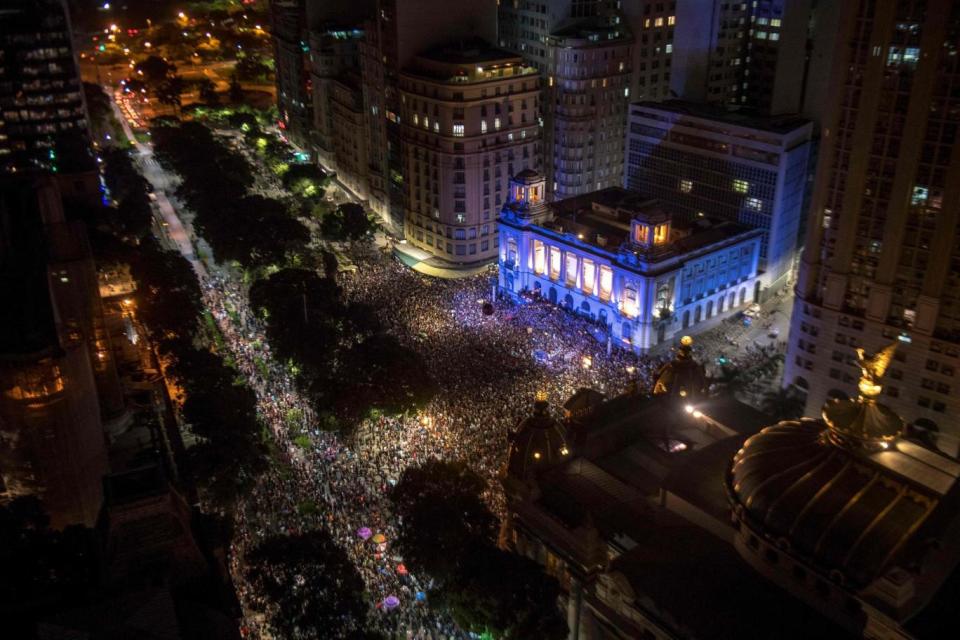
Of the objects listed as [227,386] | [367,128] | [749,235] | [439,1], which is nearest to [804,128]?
[749,235]

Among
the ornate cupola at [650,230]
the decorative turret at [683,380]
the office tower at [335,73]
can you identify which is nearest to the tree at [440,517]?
the decorative turret at [683,380]

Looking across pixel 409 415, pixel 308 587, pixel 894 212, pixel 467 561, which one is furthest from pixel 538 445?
pixel 894 212

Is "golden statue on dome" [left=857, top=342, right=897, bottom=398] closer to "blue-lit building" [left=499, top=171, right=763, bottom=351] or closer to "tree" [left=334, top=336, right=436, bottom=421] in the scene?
"tree" [left=334, top=336, right=436, bottom=421]

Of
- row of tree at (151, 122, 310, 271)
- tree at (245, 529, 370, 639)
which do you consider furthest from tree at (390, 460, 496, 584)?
row of tree at (151, 122, 310, 271)

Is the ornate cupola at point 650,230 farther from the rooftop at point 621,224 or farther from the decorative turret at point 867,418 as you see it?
the decorative turret at point 867,418

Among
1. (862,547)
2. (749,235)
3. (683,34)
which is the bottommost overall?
(749,235)

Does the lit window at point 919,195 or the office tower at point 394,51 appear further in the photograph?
the office tower at point 394,51

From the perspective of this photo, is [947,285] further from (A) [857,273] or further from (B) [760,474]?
(B) [760,474]

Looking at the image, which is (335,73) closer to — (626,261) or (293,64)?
(293,64)
